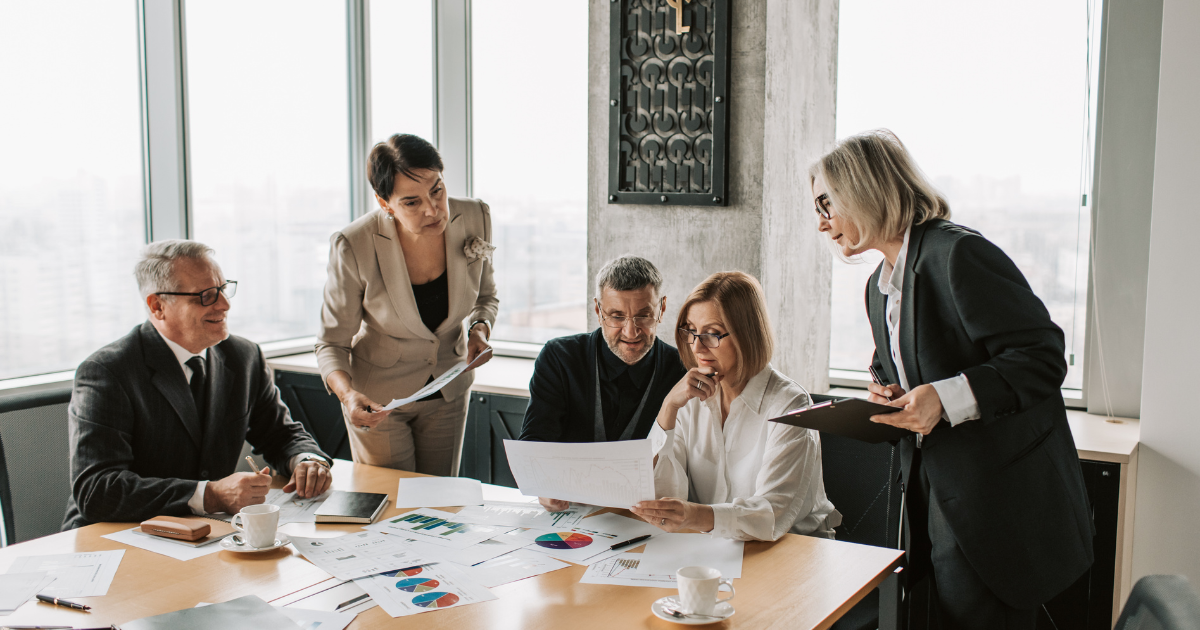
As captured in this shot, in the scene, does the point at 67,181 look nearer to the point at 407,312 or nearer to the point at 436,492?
the point at 407,312

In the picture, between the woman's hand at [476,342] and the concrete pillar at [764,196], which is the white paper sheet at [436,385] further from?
the concrete pillar at [764,196]

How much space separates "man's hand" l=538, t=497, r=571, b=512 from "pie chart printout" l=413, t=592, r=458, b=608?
545 millimetres

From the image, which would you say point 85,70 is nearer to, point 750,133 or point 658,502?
point 750,133

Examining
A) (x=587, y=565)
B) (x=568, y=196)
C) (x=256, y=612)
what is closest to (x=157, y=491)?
(x=256, y=612)

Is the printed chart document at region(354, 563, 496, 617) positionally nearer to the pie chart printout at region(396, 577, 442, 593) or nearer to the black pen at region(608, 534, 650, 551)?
the pie chart printout at region(396, 577, 442, 593)

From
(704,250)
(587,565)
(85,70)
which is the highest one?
(85,70)

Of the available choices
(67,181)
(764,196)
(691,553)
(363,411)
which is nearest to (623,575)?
(691,553)

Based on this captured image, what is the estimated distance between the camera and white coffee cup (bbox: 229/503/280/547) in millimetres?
1828

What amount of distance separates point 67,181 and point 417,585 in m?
2.61

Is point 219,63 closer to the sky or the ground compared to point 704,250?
closer to the sky

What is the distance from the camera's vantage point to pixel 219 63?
395 centimetres

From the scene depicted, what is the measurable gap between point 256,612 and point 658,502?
2.67 feet

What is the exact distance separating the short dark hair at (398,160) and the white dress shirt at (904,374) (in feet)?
4.58

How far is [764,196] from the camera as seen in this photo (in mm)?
3170
